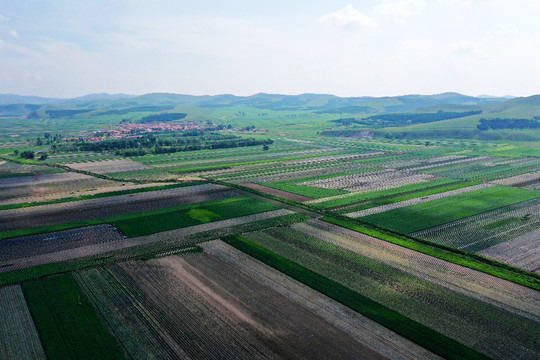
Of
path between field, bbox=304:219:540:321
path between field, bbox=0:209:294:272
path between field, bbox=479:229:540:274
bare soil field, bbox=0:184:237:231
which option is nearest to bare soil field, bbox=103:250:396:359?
path between field, bbox=0:209:294:272

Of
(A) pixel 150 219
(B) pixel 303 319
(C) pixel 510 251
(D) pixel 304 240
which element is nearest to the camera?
(B) pixel 303 319

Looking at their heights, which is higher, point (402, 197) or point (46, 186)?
point (402, 197)

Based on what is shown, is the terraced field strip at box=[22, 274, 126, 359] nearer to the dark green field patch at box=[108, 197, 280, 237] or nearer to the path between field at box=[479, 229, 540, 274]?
the dark green field patch at box=[108, 197, 280, 237]

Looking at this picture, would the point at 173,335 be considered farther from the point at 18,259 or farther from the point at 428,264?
the point at 428,264

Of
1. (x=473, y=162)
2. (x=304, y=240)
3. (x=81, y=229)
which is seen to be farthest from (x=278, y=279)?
(x=473, y=162)

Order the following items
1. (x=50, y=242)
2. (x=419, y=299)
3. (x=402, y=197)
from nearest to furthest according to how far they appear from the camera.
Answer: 1. (x=419, y=299)
2. (x=50, y=242)
3. (x=402, y=197)

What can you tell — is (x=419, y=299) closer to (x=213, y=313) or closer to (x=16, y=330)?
(x=213, y=313)

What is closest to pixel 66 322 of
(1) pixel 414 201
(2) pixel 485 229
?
(2) pixel 485 229
